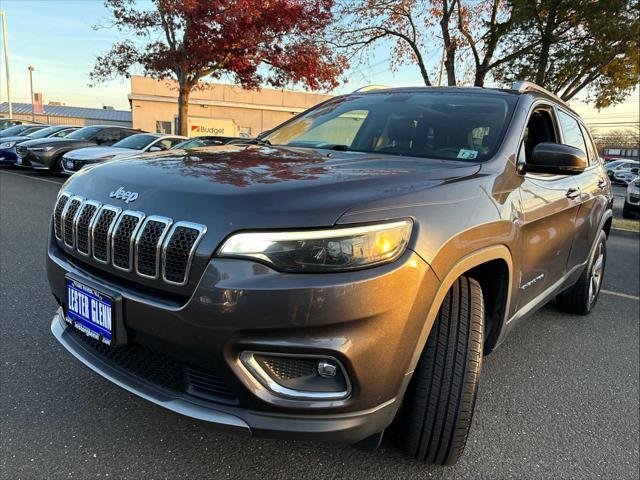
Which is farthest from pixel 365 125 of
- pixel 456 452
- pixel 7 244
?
pixel 7 244

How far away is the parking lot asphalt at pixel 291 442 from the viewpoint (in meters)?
2.01

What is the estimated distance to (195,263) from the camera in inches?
62.5

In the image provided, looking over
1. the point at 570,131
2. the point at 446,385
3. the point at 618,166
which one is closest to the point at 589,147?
the point at 570,131

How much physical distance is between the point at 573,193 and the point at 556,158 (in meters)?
0.86

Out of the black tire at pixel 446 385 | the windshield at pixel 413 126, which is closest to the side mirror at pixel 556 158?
the windshield at pixel 413 126

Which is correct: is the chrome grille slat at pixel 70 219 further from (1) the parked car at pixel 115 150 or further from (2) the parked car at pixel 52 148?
(2) the parked car at pixel 52 148

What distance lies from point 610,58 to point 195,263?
446 inches

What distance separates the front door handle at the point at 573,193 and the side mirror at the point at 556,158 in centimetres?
54

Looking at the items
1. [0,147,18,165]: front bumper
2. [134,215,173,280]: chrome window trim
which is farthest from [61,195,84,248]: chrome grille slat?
[0,147,18,165]: front bumper

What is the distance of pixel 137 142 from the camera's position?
11320 millimetres

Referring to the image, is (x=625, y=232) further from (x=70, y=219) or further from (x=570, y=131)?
(x=70, y=219)

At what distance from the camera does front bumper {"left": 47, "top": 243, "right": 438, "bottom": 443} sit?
1520 mm

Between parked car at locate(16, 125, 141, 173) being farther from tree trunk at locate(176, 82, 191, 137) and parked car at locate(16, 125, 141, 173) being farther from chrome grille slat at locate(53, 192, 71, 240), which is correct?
chrome grille slat at locate(53, 192, 71, 240)

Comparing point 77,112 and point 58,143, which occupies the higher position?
point 77,112
